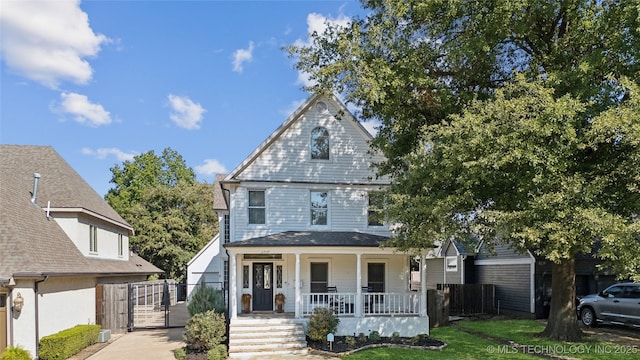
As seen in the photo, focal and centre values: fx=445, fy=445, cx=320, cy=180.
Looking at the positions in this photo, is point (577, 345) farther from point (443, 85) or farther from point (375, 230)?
point (443, 85)

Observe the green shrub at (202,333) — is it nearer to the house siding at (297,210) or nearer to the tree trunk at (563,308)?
the house siding at (297,210)

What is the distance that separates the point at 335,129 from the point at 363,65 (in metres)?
5.01

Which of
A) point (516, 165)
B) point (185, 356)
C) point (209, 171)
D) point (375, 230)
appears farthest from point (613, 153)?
point (209, 171)

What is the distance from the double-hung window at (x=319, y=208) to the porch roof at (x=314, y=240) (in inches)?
24.6

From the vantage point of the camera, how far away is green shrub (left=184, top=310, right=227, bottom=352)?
13.7 meters

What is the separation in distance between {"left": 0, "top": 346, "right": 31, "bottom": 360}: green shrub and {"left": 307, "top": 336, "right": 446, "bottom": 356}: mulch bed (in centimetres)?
788

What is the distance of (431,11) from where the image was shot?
1345 centimetres

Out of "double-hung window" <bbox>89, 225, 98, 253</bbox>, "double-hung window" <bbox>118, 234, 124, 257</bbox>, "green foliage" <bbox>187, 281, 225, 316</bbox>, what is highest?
"double-hung window" <bbox>89, 225, 98, 253</bbox>

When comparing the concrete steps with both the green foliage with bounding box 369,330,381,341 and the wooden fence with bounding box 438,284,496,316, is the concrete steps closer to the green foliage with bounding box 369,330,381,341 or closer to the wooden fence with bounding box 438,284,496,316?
the green foliage with bounding box 369,330,381,341

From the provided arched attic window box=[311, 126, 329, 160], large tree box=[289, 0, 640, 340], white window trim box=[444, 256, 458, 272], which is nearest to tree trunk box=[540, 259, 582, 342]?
large tree box=[289, 0, 640, 340]

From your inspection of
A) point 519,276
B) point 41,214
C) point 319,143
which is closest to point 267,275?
point 319,143

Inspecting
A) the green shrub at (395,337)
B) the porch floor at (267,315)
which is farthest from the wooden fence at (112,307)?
the green shrub at (395,337)

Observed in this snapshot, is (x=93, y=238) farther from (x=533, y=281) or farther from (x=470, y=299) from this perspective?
(x=533, y=281)

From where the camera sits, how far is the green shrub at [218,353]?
13.0 meters
